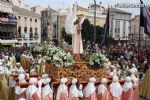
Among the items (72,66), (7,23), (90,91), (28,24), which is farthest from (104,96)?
(28,24)

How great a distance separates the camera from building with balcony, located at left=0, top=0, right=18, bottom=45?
59.8 metres

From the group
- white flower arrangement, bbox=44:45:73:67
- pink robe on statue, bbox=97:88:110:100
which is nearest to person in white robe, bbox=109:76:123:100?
pink robe on statue, bbox=97:88:110:100

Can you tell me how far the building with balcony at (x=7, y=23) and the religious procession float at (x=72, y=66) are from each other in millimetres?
44642

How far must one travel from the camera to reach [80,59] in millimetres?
13430

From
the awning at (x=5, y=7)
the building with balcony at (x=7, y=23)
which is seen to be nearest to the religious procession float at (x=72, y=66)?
the building with balcony at (x=7, y=23)

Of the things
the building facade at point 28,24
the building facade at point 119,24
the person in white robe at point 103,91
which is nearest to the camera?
the person in white robe at point 103,91

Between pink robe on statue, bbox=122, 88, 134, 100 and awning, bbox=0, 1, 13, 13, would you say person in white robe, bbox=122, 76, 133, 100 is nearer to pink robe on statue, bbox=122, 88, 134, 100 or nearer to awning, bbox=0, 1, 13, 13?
pink robe on statue, bbox=122, 88, 134, 100

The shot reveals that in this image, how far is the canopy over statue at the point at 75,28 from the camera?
13.3 meters

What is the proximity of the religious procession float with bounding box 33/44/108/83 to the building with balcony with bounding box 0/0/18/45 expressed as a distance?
44642 mm

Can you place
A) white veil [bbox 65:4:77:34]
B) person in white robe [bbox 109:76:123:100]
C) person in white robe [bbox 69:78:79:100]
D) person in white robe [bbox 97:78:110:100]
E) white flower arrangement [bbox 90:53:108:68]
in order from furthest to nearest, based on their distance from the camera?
white veil [bbox 65:4:77:34] → white flower arrangement [bbox 90:53:108:68] → person in white robe [bbox 109:76:123:100] → person in white robe [bbox 97:78:110:100] → person in white robe [bbox 69:78:79:100]

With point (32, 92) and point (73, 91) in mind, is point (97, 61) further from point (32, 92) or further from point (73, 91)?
point (32, 92)

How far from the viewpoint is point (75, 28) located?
44.2ft

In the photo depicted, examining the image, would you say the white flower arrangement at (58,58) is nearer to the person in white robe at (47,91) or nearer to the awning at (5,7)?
the person in white robe at (47,91)

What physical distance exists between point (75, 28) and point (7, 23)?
4981 centimetres
